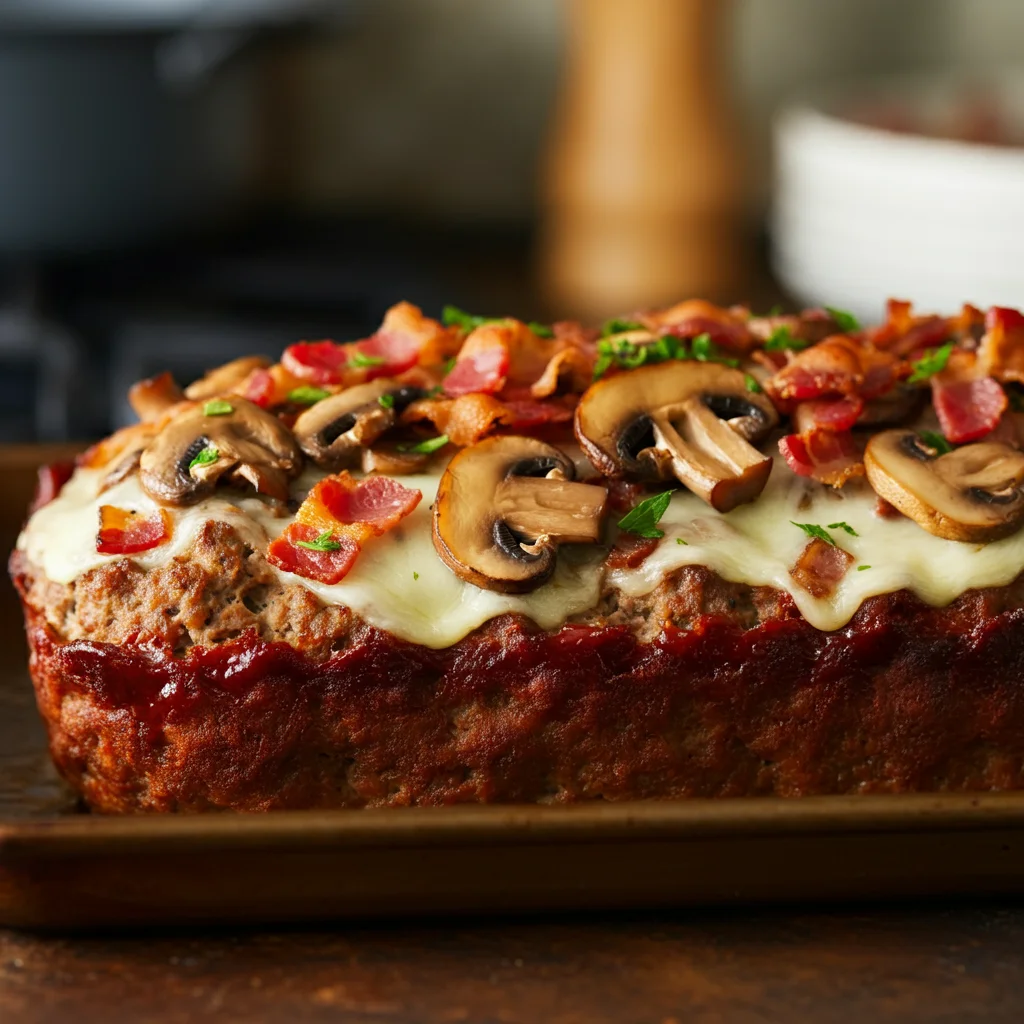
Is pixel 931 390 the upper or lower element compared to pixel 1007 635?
upper

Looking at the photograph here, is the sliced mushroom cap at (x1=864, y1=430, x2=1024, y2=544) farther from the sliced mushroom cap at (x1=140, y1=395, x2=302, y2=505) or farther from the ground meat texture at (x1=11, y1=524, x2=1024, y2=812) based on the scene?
the sliced mushroom cap at (x1=140, y1=395, x2=302, y2=505)

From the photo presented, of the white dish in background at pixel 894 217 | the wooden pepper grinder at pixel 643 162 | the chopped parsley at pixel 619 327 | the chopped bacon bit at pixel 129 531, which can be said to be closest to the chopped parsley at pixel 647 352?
the chopped parsley at pixel 619 327

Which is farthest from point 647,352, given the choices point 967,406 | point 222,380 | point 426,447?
point 222,380

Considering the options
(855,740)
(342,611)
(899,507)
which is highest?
(899,507)

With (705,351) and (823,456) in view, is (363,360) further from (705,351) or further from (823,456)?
(823,456)

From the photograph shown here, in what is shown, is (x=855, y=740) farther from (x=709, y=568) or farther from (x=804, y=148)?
(x=804, y=148)

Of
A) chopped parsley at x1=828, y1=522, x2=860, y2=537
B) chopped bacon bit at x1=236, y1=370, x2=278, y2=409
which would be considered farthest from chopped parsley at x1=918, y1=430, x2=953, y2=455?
chopped bacon bit at x1=236, y1=370, x2=278, y2=409

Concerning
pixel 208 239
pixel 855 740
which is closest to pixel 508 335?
pixel 855 740
